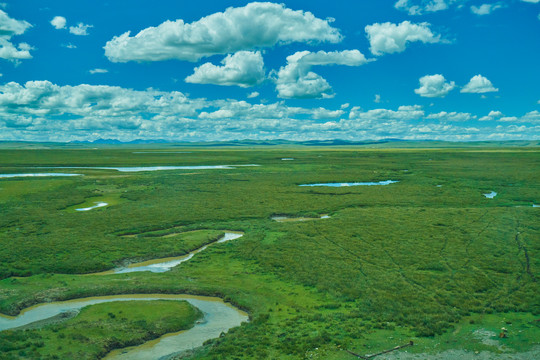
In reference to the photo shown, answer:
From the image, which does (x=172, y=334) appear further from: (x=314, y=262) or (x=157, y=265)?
(x=314, y=262)

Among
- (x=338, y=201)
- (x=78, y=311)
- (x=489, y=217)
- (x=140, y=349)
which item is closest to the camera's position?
(x=140, y=349)

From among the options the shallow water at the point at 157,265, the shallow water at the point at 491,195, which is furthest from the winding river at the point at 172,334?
the shallow water at the point at 491,195

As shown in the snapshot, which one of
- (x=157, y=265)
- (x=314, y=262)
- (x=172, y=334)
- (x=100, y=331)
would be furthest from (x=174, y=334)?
(x=314, y=262)

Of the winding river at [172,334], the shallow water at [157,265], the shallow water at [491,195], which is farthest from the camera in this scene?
the shallow water at [491,195]

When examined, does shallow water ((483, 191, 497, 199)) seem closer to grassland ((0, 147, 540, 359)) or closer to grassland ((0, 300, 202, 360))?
grassland ((0, 147, 540, 359))

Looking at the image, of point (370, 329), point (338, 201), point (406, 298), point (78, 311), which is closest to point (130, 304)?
point (78, 311)

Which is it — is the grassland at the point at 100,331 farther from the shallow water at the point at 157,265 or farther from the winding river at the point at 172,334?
the shallow water at the point at 157,265

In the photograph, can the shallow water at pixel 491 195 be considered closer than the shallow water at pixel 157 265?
No

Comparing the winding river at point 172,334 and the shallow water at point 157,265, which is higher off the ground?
the shallow water at point 157,265

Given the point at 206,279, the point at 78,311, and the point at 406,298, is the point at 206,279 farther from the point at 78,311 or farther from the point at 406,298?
the point at 406,298
